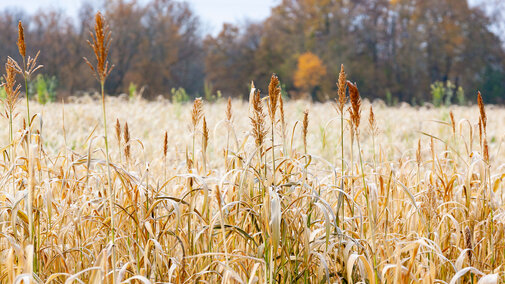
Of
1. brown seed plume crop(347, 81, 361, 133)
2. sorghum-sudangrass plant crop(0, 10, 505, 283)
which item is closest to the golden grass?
sorghum-sudangrass plant crop(0, 10, 505, 283)

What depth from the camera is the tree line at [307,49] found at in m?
27.9

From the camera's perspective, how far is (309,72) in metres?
27.5

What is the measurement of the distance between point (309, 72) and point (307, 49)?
2593mm

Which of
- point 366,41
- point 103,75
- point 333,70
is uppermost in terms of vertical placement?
point 366,41

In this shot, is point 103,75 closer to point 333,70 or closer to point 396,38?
point 333,70

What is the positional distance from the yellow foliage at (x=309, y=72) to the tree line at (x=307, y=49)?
0.20 feet

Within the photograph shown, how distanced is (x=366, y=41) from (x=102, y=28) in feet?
102

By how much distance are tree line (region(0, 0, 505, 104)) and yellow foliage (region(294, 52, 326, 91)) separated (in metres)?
0.06

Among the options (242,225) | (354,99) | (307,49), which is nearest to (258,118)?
(354,99)

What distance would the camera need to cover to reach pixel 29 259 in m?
1.18

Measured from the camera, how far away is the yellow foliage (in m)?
27.4

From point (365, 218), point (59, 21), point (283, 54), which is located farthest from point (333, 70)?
point (365, 218)

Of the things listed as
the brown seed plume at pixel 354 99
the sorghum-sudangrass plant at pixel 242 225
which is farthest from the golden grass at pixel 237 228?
the brown seed plume at pixel 354 99

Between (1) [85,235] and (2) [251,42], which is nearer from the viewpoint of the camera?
(1) [85,235]
